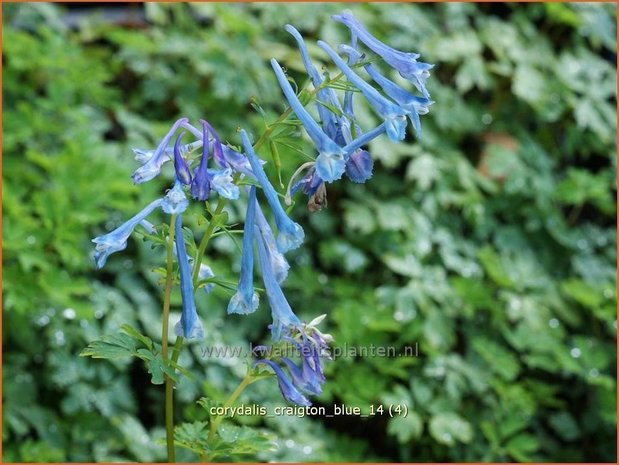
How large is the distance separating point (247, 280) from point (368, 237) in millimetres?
2968

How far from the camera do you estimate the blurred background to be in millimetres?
3973

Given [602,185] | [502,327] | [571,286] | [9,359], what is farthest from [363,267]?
[9,359]

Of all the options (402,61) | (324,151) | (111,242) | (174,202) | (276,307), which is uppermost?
(402,61)

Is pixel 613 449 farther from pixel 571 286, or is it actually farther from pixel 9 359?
pixel 9 359

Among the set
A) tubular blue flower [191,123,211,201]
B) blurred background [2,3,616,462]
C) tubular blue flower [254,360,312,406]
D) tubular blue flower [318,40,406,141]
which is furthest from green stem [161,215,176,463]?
blurred background [2,3,616,462]

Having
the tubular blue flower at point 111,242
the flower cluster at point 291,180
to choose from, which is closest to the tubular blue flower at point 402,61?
the flower cluster at point 291,180

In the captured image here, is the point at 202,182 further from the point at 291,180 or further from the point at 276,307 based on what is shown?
the point at 276,307

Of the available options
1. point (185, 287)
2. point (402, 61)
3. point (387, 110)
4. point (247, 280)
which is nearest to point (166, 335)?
point (185, 287)

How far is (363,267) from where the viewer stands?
4848mm

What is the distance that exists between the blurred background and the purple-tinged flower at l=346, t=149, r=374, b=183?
206 cm

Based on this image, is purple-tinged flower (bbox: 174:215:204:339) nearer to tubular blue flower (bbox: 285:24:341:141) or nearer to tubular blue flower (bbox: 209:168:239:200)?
tubular blue flower (bbox: 209:168:239:200)

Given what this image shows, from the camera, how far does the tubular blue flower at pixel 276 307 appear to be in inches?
77.6

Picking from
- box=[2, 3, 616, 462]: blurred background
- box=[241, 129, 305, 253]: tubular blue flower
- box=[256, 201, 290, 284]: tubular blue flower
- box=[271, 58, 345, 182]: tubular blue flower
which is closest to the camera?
box=[271, 58, 345, 182]: tubular blue flower

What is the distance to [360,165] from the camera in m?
1.98
